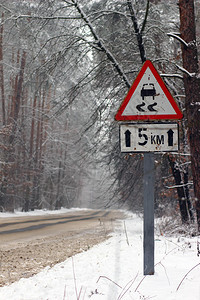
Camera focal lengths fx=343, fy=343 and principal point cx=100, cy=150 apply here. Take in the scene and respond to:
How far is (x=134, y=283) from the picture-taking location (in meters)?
3.65

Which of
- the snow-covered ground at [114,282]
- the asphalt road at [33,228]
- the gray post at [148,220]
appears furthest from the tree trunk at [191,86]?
the asphalt road at [33,228]

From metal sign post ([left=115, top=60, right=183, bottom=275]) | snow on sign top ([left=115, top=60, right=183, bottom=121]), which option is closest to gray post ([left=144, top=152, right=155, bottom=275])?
metal sign post ([left=115, top=60, right=183, bottom=275])

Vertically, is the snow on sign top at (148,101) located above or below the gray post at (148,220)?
above

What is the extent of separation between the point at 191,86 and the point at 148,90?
2985mm

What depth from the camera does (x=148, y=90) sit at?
3930mm

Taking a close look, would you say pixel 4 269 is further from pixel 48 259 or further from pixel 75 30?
pixel 75 30

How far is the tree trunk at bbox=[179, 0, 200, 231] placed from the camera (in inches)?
253

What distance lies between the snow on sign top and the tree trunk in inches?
105

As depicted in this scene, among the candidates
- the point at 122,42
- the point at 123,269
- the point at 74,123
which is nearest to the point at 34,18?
the point at 122,42

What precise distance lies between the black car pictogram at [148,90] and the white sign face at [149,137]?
350 millimetres

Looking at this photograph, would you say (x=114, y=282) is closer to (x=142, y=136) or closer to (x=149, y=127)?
(x=142, y=136)

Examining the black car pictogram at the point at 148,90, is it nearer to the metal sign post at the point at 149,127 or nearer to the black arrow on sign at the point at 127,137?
the metal sign post at the point at 149,127

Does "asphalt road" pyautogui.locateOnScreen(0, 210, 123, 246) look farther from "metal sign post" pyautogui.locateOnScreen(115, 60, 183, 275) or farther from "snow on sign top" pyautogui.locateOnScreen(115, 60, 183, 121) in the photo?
"snow on sign top" pyautogui.locateOnScreen(115, 60, 183, 121)

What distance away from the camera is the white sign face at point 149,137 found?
3.82 metres
